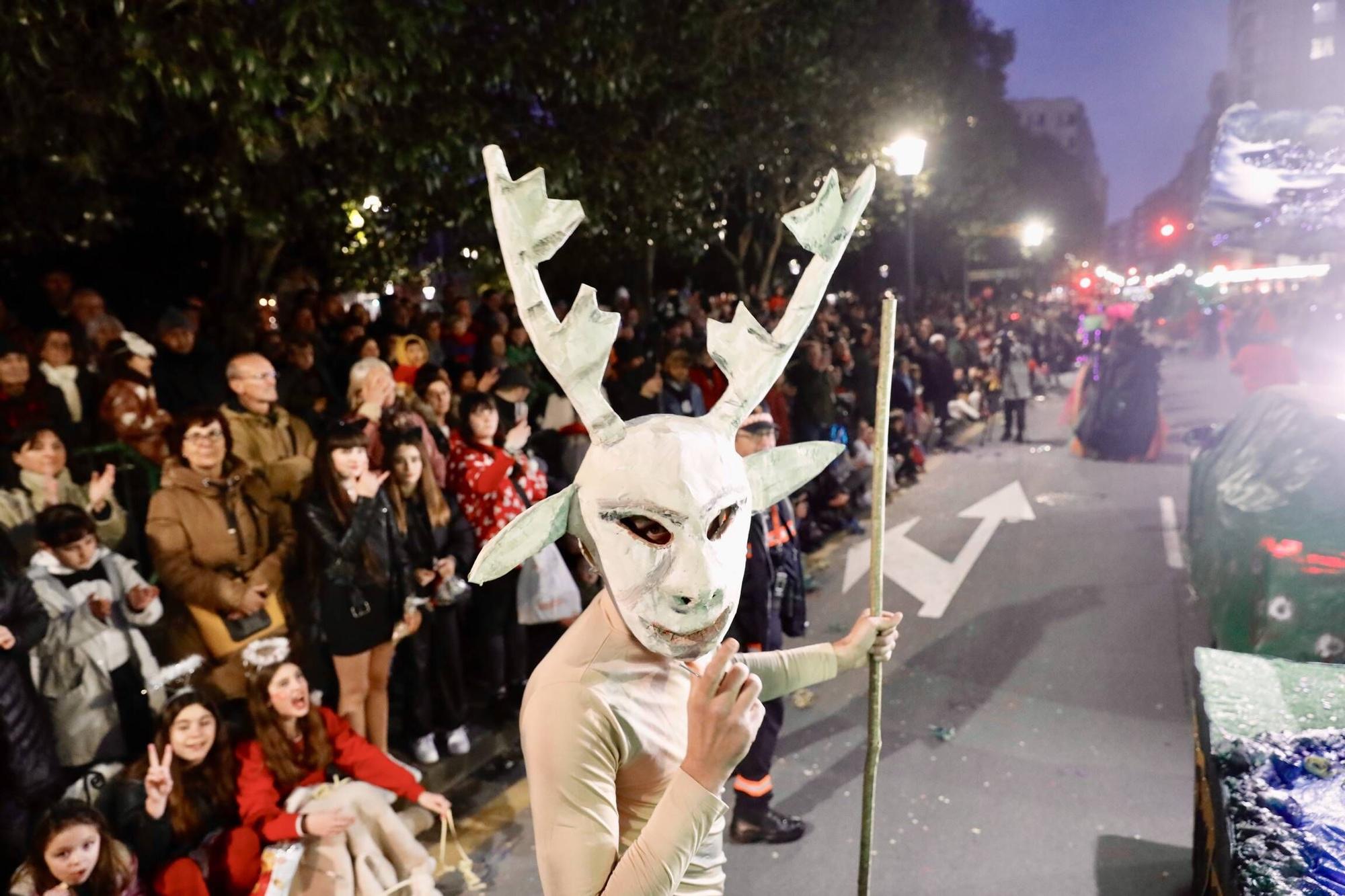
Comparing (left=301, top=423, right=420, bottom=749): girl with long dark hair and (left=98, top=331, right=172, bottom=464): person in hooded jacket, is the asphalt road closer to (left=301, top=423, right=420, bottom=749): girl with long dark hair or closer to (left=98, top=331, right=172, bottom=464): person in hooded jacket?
(left=301, top=423, right=420, bottom=749): girl with long dark hair

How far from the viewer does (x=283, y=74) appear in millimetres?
5477

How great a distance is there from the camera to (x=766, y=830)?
4574 millimetres

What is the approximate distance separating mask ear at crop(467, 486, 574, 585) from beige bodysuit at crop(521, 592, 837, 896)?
7.3 inches

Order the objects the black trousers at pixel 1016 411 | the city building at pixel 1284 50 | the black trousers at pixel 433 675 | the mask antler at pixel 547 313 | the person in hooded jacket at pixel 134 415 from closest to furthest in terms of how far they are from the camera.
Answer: the mask antler at pixel 547 313 < the person in hooded jacket at pixel 134 415 < the black trousers at pixel 433 675 < the black trousers at pixel 1016 411 < the city building at pixel 1284 50

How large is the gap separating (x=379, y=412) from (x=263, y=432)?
Answer: 0.62 metres

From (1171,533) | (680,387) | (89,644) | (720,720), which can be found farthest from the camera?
(1171,533)

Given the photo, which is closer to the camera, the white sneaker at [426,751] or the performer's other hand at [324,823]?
the performer's other hand at [324,823]

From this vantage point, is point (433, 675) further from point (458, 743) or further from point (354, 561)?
point (354, 561)

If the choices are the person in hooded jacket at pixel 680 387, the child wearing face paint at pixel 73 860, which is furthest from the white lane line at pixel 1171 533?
the child wearing face paint at pixel 73 860

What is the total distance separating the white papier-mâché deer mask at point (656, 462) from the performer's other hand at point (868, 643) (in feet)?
1.81

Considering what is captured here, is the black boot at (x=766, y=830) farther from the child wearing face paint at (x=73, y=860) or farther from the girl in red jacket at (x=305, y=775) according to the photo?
the child wearing face paint at (x=73, y=860)

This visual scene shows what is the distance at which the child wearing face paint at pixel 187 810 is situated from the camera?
11.6 ft

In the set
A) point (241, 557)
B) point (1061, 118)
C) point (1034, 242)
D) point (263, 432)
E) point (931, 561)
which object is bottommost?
point (931, 561)

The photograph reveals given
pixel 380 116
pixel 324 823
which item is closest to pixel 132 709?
pixel 324 823
